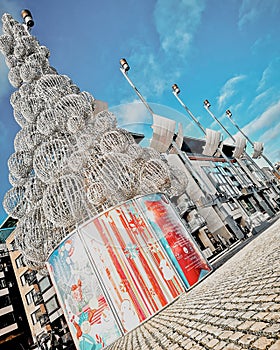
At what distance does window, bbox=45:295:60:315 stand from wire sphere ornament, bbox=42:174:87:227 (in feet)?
73.5

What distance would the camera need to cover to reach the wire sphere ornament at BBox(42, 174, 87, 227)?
6168 millimetres

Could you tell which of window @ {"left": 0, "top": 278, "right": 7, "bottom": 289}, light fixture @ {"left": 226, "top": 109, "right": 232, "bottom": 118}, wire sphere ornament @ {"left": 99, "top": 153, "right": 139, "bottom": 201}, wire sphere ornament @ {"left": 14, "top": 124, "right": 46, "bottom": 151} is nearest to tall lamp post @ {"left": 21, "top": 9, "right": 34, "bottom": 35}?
wire sphere ornament @ {"left": 14, "top": 124, "right": 46, "bottom": 151}

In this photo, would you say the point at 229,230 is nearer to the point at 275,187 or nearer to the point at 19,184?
the point at 275,187

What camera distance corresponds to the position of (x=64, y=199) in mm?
6223

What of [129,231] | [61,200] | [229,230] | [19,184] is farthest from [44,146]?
[229,230]

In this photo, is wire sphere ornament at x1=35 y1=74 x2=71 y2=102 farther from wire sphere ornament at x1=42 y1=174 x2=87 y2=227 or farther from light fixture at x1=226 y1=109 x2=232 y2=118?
light fixture at x1=226 y1=109 x2=232 y2=118

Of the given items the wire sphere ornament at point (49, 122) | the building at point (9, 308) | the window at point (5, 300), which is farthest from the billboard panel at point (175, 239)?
the window at point (5, 300)

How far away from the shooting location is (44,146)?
6.68 m

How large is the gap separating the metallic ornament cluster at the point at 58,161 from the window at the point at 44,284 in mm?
20430

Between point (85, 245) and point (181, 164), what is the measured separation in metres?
21.2

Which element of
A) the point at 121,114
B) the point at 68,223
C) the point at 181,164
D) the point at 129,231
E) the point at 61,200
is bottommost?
the point at 129,231

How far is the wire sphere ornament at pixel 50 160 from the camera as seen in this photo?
645 cm

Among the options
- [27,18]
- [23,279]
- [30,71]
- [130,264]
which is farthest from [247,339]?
[23,279]

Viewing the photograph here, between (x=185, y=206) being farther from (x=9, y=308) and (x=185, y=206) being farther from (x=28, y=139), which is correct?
(x=9, y=308)
